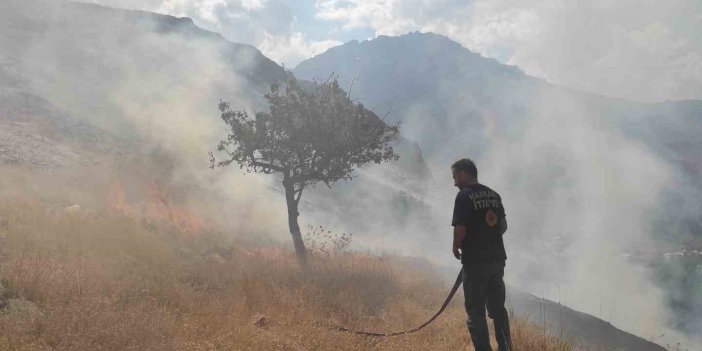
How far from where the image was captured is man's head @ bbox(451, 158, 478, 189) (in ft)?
15.8

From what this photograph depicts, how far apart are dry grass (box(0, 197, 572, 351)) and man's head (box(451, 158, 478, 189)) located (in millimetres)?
2282

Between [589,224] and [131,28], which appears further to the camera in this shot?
[589,224]

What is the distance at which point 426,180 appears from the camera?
49062 mm

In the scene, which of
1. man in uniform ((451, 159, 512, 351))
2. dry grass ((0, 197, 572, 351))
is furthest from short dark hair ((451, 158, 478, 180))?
dry grass ((0, 197, 572, 351))

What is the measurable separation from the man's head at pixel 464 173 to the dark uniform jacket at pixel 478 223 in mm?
146

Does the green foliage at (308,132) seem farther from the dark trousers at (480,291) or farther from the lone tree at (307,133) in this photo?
the dark trousers at (480,291)

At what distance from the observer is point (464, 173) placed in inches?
191

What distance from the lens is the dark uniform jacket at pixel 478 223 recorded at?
4574 mm

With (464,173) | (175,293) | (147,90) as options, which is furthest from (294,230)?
(147,90)

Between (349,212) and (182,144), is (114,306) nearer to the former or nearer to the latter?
(182,144)

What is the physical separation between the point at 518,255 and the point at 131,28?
133ft

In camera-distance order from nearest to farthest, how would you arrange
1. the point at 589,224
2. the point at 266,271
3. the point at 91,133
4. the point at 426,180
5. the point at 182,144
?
1. the point at 266,271
2. the point at 91,133
3. the point at 182,144
4. the point at 426,180
5. the point at 589,224

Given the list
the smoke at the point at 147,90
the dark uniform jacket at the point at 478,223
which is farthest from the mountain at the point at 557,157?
the dark uniform jacket at the point at 478,223

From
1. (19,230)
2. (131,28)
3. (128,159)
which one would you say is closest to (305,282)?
(19,230)
